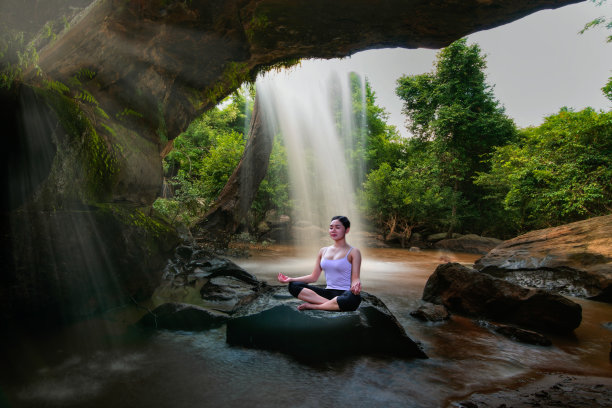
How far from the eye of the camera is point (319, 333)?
147 inches

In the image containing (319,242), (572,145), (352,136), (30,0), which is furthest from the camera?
(352,136)

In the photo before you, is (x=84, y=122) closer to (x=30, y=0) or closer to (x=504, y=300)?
(x=30, y=0)

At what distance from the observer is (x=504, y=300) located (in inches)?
216

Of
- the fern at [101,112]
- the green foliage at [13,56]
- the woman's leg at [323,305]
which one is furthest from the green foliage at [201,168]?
the woman's leg at [323,305]

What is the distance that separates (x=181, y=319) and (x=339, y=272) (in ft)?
8.43

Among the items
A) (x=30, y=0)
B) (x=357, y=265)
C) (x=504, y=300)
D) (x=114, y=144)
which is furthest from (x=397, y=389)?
(x=30, y=0)

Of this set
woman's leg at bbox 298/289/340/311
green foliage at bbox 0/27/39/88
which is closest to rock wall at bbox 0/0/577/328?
green foliage at bbox 0/27/39/88

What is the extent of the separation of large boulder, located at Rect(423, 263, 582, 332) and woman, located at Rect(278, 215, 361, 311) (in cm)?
340

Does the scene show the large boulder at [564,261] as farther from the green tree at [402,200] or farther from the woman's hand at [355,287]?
the green tree at [402,200]

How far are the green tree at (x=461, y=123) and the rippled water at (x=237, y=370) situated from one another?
20729 millimetres

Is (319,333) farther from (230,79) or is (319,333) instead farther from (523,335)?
(230,79)

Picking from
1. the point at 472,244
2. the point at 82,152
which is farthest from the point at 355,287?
the point at 472,244

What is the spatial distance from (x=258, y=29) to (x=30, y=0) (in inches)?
132

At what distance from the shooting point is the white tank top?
368 centimetres
